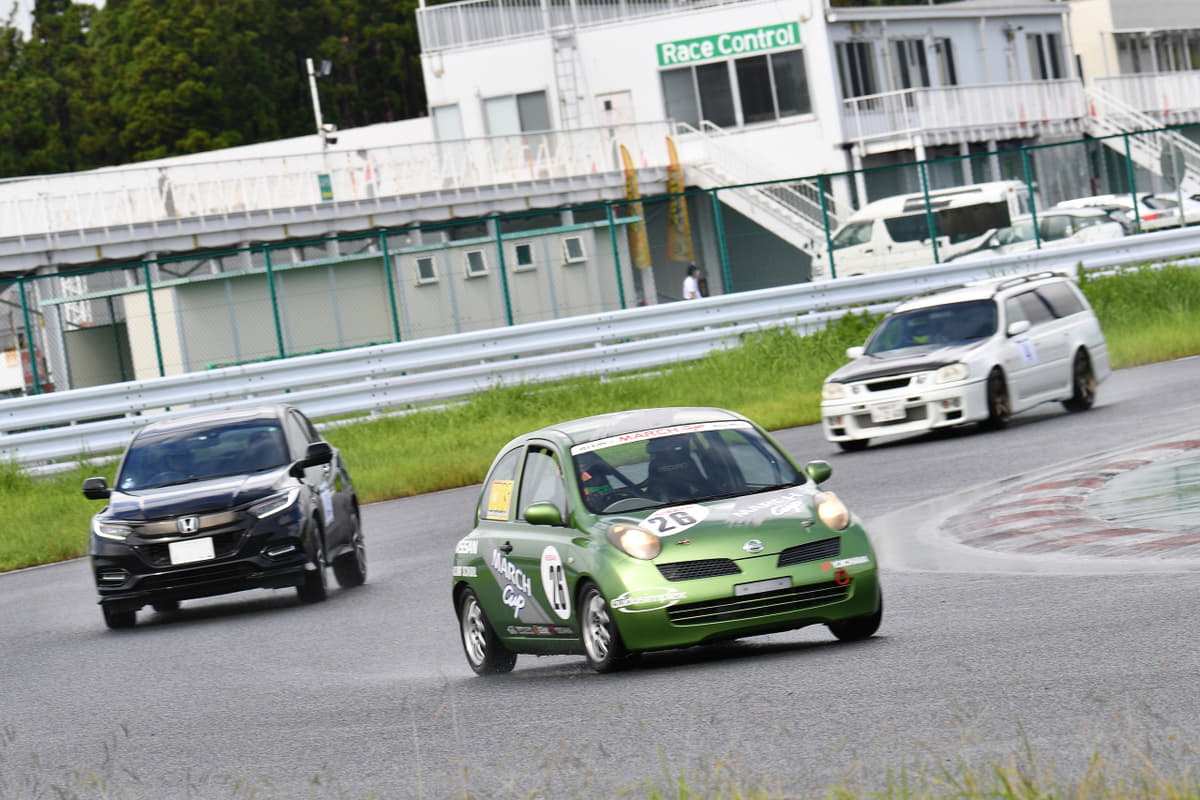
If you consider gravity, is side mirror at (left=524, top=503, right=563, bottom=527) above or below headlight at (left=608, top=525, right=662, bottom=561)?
above

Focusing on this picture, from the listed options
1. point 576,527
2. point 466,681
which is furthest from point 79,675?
point 576,527

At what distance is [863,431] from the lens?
65.6ft

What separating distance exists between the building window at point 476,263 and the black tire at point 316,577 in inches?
856

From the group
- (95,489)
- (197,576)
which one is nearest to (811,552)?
(197,576)

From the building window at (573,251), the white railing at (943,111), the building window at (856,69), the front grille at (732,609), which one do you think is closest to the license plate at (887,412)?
the front grille at (732,609)

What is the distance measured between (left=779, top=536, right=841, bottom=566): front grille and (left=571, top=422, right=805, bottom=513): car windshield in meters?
0.64

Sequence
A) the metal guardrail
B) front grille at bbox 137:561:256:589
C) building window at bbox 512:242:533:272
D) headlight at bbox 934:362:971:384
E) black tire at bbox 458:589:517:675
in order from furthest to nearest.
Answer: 1. building window at bbox 512:242:533:272
2. the metal guardrail
3. headlight at bbox 934:362:971:384
4. front grille at bbox 137:561:256:589
5. black tire at bbox 458:589:517:675

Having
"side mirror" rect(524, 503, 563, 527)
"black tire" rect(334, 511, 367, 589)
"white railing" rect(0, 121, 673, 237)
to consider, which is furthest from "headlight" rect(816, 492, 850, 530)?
"white railing" rect(0, 121, 673, 237)

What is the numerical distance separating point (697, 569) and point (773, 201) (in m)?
38.9

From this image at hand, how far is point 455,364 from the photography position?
25.7 m

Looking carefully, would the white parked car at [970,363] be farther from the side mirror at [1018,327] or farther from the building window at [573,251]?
the building window at [573,251]

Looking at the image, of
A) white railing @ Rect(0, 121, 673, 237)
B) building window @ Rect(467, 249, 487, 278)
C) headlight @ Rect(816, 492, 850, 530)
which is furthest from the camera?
white railing @ Rect(0, 121, 673, 237)

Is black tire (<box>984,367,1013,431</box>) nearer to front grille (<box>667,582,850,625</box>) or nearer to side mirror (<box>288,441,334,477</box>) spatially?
side mirror (<box>288,441,334,477</box>)

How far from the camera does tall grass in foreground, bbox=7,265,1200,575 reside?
22.0 metres
